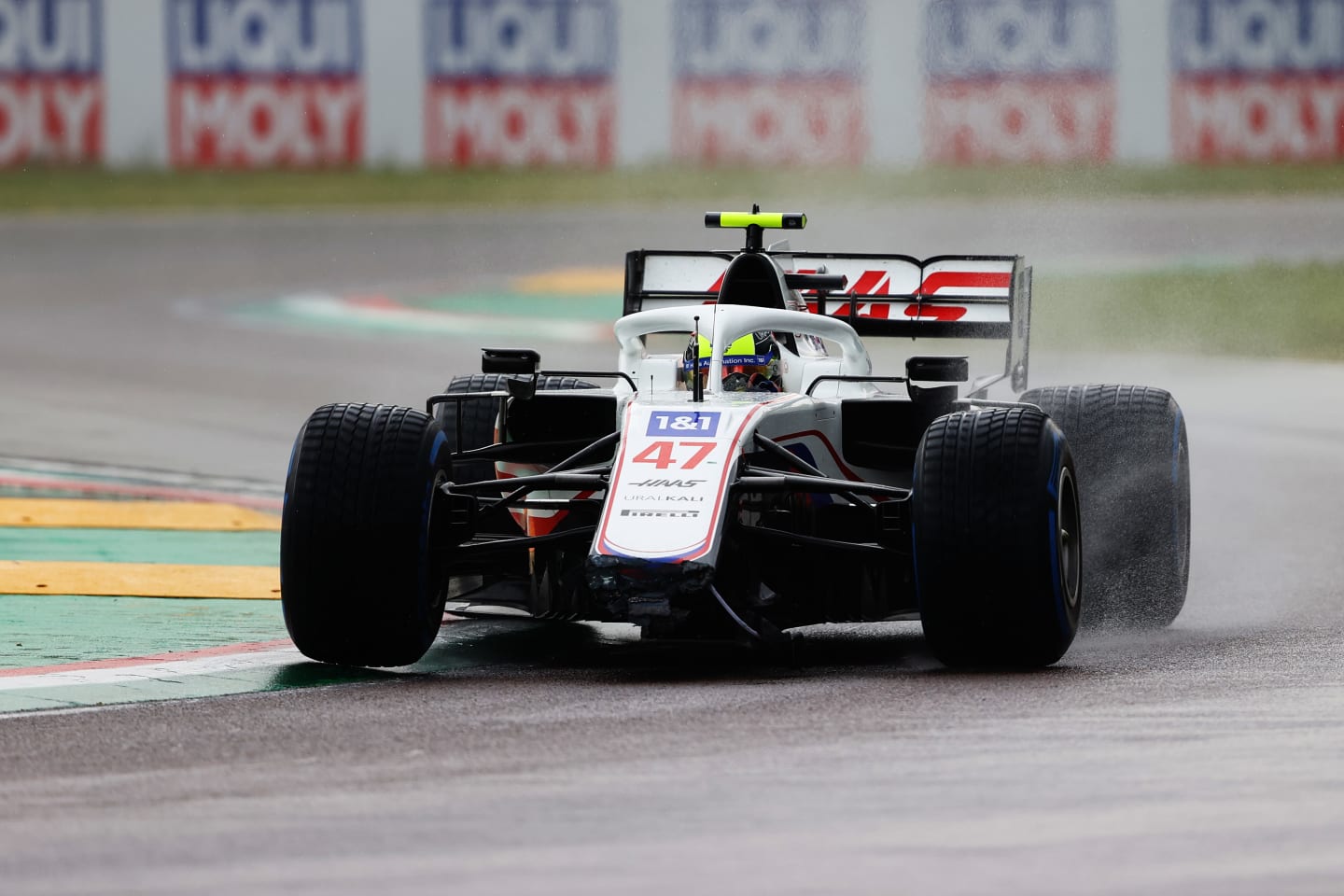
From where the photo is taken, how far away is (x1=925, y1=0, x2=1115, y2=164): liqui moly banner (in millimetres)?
23312

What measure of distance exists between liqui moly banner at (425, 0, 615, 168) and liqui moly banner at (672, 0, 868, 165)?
1.01 metres

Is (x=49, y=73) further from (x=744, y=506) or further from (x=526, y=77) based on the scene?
(x=744, y=506)

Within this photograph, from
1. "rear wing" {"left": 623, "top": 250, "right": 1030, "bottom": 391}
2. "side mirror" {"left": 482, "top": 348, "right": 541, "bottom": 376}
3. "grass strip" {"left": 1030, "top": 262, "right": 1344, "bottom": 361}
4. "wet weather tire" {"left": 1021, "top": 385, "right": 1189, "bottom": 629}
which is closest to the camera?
"side mirror" {"left": 482, "top": 348, "right": 541, "bottom": 376}

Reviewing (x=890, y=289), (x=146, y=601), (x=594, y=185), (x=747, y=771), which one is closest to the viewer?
(x=747, y=771)

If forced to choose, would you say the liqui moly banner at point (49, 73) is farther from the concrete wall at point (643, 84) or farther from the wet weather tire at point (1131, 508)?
the wet weather tire at point (1131, 508)

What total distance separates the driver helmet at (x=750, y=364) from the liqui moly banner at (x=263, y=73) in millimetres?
19656

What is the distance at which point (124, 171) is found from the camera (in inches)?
1126

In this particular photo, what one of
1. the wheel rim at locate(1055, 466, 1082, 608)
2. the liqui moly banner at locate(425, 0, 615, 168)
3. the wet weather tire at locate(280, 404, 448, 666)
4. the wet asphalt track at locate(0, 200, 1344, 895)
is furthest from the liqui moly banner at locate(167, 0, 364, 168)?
the wheel rim at locate(1055, 466, 1082, 608)

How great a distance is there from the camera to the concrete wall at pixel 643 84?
81.0ft

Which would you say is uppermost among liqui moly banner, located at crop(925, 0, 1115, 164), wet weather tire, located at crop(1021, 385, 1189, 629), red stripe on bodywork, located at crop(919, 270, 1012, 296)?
liqui moly banner, located at crop(925, 0, 1115, 164)

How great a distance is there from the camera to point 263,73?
27.3 metres

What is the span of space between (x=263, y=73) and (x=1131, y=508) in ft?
64.9

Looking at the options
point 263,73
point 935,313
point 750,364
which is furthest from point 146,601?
point 263,73

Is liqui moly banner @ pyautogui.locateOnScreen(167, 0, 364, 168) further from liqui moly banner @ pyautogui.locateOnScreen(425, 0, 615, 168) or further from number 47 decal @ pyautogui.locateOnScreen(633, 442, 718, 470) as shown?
number 47 decal @ pyautogui.locateOnScreen(633, 442, 718, 470)
